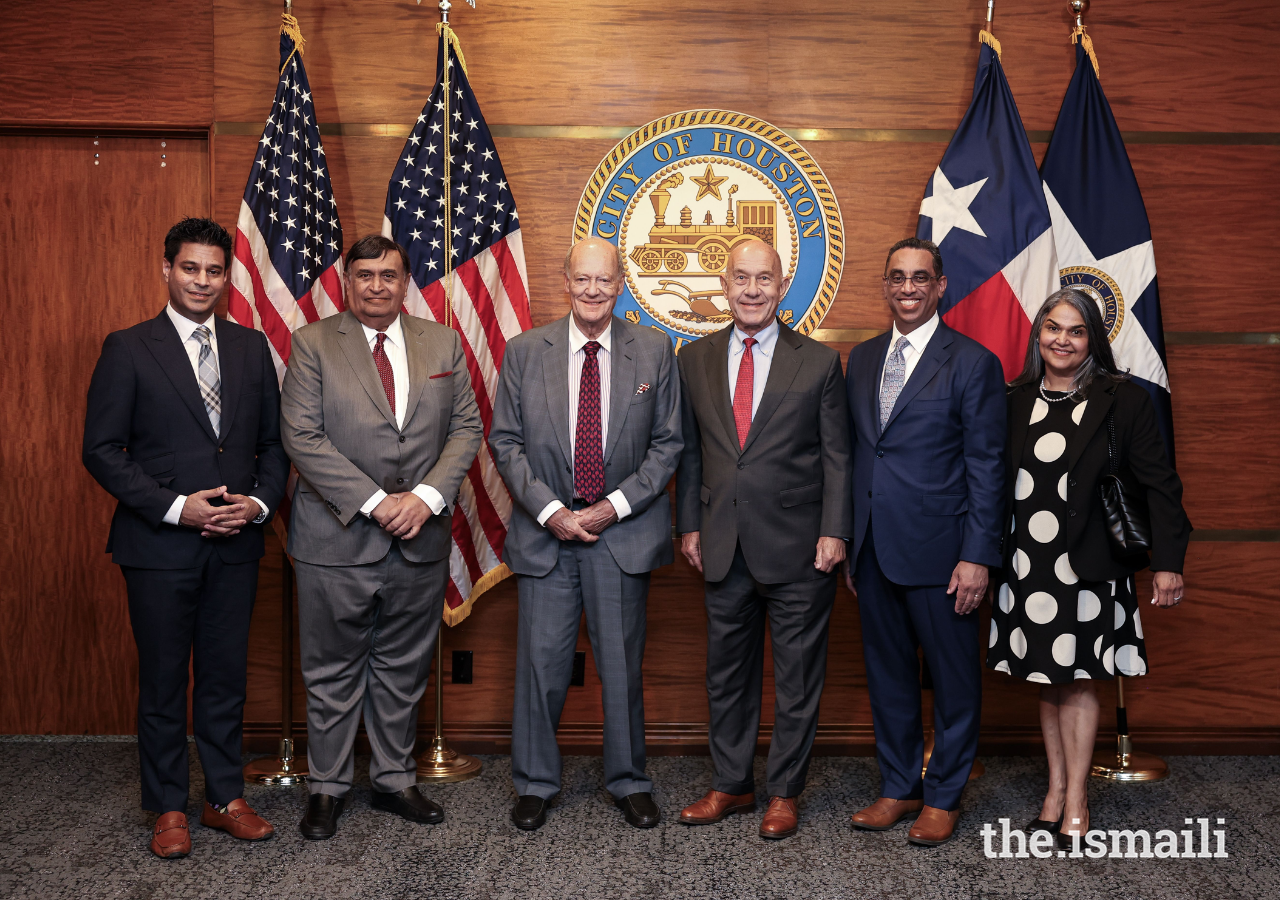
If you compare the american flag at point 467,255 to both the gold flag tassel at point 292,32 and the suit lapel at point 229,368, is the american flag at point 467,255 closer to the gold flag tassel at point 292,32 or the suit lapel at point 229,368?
the gold flag tassel at point 292,32

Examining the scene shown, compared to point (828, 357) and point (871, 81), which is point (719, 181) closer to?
point (871, 81)

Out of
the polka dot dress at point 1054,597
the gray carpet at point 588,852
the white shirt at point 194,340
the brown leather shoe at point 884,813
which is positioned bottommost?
the gray carpet at point 588,852

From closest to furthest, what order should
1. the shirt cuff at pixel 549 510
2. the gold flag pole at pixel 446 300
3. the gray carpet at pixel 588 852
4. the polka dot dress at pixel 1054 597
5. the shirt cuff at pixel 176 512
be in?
the gray carpet at pixel 588 852
the shirt cuff at pixel 176 512
the polka dot dress at pixel 1054 597
the shirt cuff at pixel 549 510
the gold flag pole at pixel 446 300

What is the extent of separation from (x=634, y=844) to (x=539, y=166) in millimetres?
2446

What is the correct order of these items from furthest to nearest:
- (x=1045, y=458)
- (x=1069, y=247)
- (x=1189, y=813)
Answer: (x=1069, y=247)
(x=1189, y=813)
(x=1045, y=458)

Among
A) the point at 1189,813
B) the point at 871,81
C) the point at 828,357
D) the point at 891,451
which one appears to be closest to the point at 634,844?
the point at 891,451

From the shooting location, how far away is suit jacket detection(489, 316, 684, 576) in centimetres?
290

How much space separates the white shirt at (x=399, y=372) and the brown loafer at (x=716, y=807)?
1.24m

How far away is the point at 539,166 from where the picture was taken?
360 cm

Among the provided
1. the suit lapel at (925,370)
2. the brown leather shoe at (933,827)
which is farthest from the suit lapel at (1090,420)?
the brown leather shoe at (933,827)

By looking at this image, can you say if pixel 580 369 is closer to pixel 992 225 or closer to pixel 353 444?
pixel 353 444

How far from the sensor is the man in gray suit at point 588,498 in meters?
2.90

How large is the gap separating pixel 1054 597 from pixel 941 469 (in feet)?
1.63

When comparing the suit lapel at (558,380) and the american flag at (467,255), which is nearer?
the suit lapel at (558,380)
